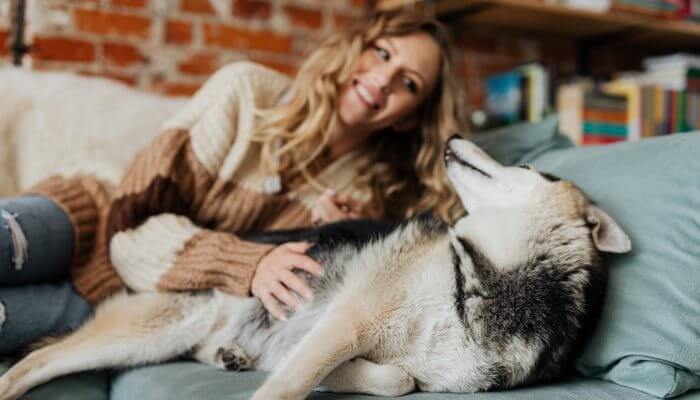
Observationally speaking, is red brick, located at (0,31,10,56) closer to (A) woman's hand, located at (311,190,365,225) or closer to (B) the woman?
(B) the woman

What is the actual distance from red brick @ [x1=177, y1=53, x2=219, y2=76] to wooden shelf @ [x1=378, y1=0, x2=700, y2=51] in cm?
78

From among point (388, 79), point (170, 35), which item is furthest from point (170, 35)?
point (388, 79)

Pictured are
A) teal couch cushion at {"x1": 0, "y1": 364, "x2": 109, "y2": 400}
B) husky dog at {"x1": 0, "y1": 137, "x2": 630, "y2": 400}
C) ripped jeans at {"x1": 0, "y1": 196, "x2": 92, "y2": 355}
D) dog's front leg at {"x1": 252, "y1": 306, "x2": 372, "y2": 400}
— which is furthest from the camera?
ripped jeans at {"x1": 0, "y1": 196, "x2": 92, "y2": 355}

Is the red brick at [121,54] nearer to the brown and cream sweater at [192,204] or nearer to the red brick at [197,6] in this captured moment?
the red brick at [197,6]

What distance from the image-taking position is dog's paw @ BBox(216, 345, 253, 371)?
121cm

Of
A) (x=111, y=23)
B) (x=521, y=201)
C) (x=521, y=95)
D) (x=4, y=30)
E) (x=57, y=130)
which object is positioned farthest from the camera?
(x=521, y=95)

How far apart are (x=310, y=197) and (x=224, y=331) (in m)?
0.57

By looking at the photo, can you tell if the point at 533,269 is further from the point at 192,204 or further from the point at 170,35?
the point at 170,35

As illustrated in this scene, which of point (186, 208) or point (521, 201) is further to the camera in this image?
point (186, 208)

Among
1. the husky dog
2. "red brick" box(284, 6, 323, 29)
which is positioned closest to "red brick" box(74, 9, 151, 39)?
"red brick" box(284, 6, 323, 29)

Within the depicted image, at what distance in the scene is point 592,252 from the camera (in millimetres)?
1115

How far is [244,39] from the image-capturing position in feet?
8.00

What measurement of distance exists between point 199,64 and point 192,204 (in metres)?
1.01

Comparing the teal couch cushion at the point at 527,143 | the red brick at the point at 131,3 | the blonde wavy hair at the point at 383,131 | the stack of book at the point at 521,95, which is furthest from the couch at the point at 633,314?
the red brick at the point at 131,3
